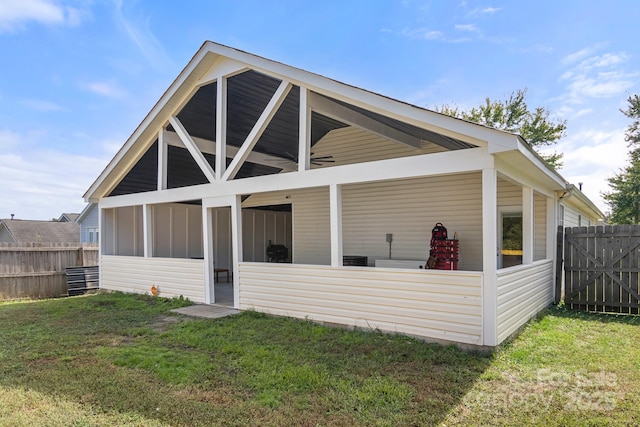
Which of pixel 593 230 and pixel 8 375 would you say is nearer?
pixel 8 375

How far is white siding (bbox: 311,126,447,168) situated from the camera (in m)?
8.51

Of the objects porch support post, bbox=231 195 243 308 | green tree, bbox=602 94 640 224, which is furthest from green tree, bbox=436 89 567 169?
porch support post, bbox=231 195 243 308

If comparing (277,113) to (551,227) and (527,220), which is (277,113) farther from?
(551,227)

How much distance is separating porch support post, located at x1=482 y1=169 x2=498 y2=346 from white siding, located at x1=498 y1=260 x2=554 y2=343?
0.21 meters

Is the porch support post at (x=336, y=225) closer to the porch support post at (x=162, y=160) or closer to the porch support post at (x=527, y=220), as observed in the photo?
the porch support post at (x=527, y=220)

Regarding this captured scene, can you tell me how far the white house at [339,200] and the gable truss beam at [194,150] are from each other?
3 centimetres

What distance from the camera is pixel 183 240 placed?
1202 cm

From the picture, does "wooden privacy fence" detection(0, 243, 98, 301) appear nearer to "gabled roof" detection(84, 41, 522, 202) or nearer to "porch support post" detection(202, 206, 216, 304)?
"gabled roof" detection(84, 41, 522, 202)

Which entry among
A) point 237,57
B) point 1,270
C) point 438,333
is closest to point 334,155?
point 237,57

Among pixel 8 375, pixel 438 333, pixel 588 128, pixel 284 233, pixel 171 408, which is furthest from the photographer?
pixel 588 128

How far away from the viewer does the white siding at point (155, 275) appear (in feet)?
26.4

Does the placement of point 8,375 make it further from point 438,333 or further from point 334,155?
point 334,155

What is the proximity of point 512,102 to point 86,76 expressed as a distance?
23.6m

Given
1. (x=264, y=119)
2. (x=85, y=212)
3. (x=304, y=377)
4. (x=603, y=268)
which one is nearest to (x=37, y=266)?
(x=264, y=119)
